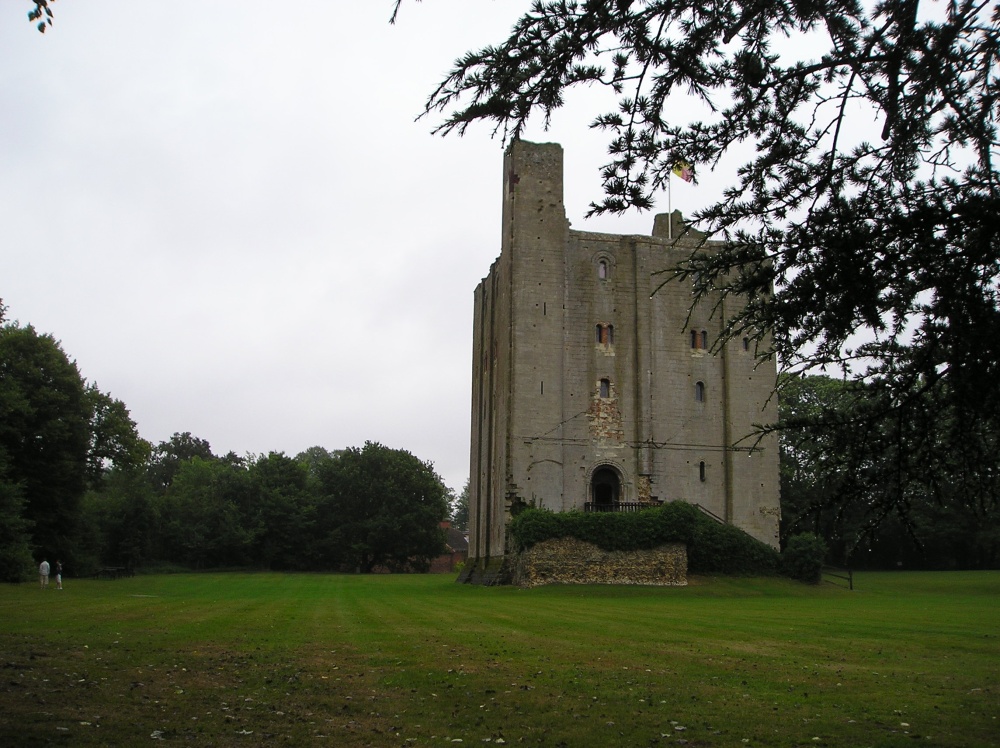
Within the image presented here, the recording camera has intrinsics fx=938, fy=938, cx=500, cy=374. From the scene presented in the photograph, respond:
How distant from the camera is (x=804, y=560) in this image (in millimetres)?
38656

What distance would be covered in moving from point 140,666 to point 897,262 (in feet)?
31.2

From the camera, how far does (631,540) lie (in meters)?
36.2

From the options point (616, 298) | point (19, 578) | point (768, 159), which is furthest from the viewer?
point (616, 298)

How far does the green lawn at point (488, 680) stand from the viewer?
26.2ft

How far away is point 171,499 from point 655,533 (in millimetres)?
44412

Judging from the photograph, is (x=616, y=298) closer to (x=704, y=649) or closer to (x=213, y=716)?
(x=704, y=649)

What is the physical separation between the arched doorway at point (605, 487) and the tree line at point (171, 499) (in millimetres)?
23674

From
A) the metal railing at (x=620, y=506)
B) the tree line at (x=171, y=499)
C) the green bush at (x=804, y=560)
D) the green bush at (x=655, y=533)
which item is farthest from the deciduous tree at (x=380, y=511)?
the green bush at (x=804, y=560)

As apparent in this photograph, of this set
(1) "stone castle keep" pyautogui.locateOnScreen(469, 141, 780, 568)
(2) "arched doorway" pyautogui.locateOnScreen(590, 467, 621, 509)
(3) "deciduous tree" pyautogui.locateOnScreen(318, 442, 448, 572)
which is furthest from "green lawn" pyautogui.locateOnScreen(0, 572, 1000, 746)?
(3) "deciduous tree" pyautogui.locateOnScreen(318, 442, 448, 572)

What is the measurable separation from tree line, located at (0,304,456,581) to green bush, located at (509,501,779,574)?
63.6 feet

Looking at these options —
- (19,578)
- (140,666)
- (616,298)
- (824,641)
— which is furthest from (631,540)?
(140,666)

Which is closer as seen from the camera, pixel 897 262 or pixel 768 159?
pixel 897 262

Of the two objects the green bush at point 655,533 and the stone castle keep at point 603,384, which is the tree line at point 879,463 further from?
the stone castle keep at point 603,384

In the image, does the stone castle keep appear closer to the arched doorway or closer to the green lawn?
the arched doorway
